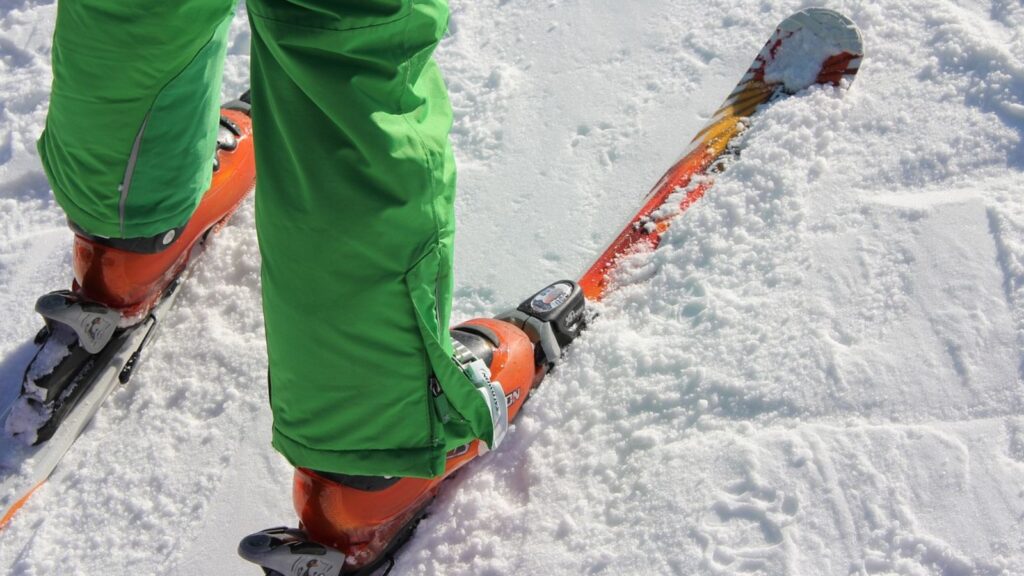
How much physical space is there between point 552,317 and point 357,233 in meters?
0.79

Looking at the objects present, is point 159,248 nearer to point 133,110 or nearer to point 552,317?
point 133,110

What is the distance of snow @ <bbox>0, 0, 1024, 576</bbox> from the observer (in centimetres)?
152

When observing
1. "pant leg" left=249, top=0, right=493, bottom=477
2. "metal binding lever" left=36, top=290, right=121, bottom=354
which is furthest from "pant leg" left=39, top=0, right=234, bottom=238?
"pant leg" left=249, top=0, right=493, bottom=477

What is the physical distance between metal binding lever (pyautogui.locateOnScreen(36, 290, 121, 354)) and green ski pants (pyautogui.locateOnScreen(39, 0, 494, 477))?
48cm

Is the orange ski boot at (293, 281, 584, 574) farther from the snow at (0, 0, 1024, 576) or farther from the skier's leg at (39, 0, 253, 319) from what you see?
the skier's leg at (39, 0, 253, 319)

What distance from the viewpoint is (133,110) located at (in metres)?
1.69

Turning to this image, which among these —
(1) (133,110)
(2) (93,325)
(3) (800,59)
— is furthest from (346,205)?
(3) (800,59)

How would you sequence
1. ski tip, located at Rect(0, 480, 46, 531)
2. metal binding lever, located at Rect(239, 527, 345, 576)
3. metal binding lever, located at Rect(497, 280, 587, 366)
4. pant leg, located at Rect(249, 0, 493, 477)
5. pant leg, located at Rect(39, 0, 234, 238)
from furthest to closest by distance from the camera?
metal binding lever, located at Rect(497, 280, 587, 366) < ski tip, located at Rect(0, 480, 46, 531) < pant leg, located at Rect(39, 0, 234, 238) < metal binding lever, located at Rect(239, 527, 345, 576) < pant leg, located at Rect(249, 0, 493, 477)

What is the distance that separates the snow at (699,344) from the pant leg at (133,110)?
0.38 metres

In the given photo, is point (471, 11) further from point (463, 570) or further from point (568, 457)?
point (463, 570)

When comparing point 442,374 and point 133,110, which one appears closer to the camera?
point 442,374

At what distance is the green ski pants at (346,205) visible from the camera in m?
1.07

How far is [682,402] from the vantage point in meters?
1.72

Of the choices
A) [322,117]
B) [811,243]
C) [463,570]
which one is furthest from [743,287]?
[322,117]
